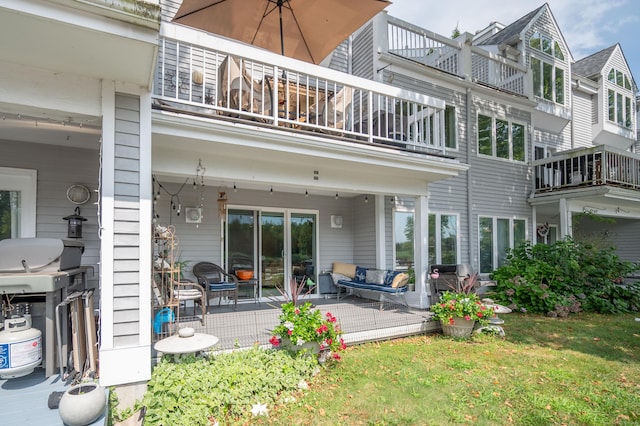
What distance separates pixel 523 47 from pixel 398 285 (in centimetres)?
865

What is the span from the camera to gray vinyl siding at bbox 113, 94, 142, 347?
3.03 metres

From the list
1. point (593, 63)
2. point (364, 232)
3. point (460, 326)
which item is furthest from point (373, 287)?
point (593, 63)

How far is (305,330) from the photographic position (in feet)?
12.6

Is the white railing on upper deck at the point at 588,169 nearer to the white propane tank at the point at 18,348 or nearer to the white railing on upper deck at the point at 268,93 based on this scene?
the white railing on upper deck at the point at 268,93

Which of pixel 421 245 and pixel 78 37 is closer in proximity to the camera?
pixel 78 37

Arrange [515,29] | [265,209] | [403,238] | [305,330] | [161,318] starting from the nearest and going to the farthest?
[305,330], [161,318], [265,209], [403,238], [515,29]

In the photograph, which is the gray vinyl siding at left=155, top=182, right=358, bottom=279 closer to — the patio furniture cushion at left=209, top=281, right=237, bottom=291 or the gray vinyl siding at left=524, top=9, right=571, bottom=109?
the patio furniture cushion at left=209, top=281, right=237, bottom=291

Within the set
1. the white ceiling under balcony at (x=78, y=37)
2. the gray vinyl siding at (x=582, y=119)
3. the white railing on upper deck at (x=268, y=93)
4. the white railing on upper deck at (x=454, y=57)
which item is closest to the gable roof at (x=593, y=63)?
the gray vinyl siding at (x=582, y=119)

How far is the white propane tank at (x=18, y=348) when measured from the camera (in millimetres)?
2658

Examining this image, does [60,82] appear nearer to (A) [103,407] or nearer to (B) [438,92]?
(A) [103,407]

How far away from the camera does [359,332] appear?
4941 millimetres

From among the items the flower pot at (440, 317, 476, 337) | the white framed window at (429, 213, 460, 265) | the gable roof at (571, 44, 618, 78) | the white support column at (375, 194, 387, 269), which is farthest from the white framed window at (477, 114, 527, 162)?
the gable roof at (571, 44, 618, 78)

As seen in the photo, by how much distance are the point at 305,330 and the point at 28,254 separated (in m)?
2.75

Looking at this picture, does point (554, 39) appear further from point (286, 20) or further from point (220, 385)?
point (220, 385)
